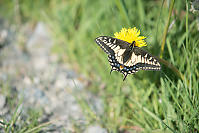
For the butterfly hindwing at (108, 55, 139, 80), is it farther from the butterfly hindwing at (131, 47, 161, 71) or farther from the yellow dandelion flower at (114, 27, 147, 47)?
the yellow dandelion flower at (114, 27, 147, 47)

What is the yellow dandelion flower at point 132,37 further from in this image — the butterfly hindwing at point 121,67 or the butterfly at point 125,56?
the butterfly hindwing at point 121,67

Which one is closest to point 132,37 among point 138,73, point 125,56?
point 125,56

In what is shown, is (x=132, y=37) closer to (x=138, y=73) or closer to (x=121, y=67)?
(x=121, y=67)

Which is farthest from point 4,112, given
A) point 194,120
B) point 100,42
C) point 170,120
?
point 194,120

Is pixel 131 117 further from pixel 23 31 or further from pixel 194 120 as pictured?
pixel 23 31

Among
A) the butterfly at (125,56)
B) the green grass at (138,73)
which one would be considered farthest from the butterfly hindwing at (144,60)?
the green grass at (138,73)

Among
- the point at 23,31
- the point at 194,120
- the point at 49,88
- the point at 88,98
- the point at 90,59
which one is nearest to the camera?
the point at 194,120
